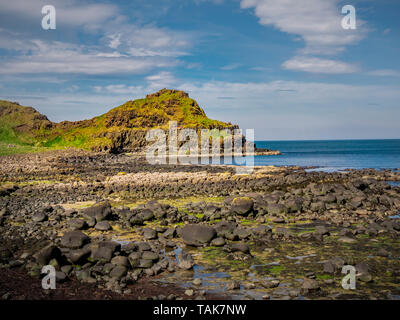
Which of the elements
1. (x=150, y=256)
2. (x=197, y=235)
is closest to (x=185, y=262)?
(x=150, y=256)

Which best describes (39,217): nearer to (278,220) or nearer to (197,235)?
(197,235)

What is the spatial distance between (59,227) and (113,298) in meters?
9.43

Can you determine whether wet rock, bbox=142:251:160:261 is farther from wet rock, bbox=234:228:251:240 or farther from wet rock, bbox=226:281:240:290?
wet rock, bbox=234:228:251:240

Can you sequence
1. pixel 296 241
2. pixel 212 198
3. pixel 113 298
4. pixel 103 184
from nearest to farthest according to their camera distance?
pixel 113 298 < pixel 296 241 < pixel 212 198 < pixel 103 184

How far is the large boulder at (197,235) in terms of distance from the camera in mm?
15441

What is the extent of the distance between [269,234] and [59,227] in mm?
10769

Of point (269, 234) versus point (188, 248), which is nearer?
point (188, 248)

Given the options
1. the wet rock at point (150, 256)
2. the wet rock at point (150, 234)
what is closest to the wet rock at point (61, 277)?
the wet rock at point (150, 256)

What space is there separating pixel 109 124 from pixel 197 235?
108 m

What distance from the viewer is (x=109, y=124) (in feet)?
387

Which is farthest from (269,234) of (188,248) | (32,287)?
(32,287)
